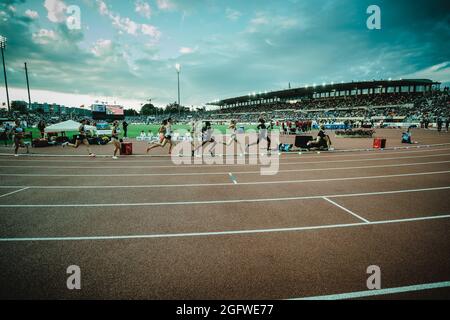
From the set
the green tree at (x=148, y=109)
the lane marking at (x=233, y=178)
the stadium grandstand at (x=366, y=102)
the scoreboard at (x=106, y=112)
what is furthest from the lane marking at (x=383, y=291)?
the green tree at (x=148, y=109)

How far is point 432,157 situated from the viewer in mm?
13414

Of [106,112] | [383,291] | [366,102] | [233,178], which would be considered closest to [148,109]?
[106,112]

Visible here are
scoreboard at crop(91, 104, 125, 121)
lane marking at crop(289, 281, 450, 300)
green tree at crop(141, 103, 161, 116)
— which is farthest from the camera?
green tree at crop(141, 103, 161, 116)

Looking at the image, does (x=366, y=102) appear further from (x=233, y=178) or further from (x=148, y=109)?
(x=148, y=109)

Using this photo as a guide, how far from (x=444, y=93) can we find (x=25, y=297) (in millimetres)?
81610

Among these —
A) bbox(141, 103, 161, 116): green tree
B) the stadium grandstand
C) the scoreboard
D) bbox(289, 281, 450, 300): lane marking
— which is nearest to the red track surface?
bbox(289, 281, 450, 300): lane marking

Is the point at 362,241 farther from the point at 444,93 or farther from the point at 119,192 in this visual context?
the point at 444,93

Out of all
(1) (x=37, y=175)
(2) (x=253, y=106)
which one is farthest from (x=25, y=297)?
(2) (x=253, y=106)

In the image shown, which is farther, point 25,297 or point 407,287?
point 407,287

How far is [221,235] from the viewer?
457 cm

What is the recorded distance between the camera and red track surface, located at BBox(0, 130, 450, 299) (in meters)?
3.16

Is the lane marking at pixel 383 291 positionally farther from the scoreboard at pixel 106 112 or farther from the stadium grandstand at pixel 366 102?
the scoreboard at pixel 106 112

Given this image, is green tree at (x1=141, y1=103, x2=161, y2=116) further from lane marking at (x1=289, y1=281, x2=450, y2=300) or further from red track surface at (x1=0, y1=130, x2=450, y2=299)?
lane marking at (x1=289, y1=281, x2=450, y2=300)

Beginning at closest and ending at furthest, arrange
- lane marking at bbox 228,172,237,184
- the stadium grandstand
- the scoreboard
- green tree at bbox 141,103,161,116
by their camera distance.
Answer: lane marking at bbox 228,172,237,184
the stadium grandstand
the scoreboard
green tree at bbox 141,103,161,116
